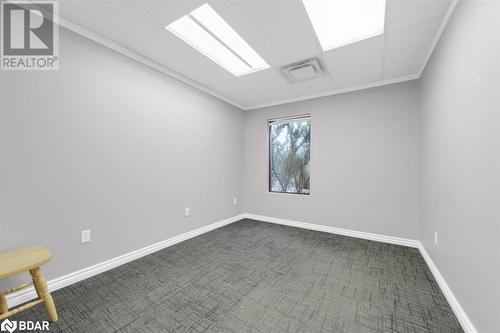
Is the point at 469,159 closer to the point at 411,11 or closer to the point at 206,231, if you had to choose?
the point at 411,11

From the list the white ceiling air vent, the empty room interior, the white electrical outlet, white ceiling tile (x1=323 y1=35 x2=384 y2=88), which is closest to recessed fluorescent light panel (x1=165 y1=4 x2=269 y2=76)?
the empty room interior

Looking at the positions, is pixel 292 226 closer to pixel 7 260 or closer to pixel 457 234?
pixel 457 234

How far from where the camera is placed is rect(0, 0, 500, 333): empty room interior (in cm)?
140

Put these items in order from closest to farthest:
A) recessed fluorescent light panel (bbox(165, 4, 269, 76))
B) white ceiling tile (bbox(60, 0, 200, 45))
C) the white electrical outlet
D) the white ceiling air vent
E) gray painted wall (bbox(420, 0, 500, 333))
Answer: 1. gray painted wall (bbox(420, 0, 500, 333))
2. white ceiling tile (bbox(60, 0, 200, 45))
3. recessed fluorescent light panel (bbox(165, 4, 269, 76))
4. the white electrical outlet
5. the white ceiling air vent

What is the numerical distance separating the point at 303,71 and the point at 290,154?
1.73 metres

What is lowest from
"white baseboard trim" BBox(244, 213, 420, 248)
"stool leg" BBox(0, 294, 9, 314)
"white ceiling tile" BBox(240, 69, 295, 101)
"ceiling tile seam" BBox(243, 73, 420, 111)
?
"white baseboard trim" BBox(244, 213, 420, 248)

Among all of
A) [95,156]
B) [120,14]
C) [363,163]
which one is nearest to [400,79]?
[363,163]

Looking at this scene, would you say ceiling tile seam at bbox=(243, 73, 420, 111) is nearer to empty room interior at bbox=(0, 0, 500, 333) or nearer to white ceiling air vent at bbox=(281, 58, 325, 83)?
empty room interior at bbox=(0, 0, 500, 333)

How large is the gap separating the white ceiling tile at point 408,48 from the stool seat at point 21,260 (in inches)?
141

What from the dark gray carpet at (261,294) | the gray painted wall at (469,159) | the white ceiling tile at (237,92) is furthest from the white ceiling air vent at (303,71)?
the dark gray carpet at (261,294)

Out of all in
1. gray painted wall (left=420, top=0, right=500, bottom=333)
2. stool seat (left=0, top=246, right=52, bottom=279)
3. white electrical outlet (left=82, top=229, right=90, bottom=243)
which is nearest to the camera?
gray painted wall (left=420, top=0, right=500, bottom=333)

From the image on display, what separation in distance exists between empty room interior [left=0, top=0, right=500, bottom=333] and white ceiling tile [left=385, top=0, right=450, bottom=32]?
0.01 m

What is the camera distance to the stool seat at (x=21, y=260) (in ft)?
4.07

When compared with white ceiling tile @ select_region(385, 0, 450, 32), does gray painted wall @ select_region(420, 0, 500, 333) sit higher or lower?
lower
